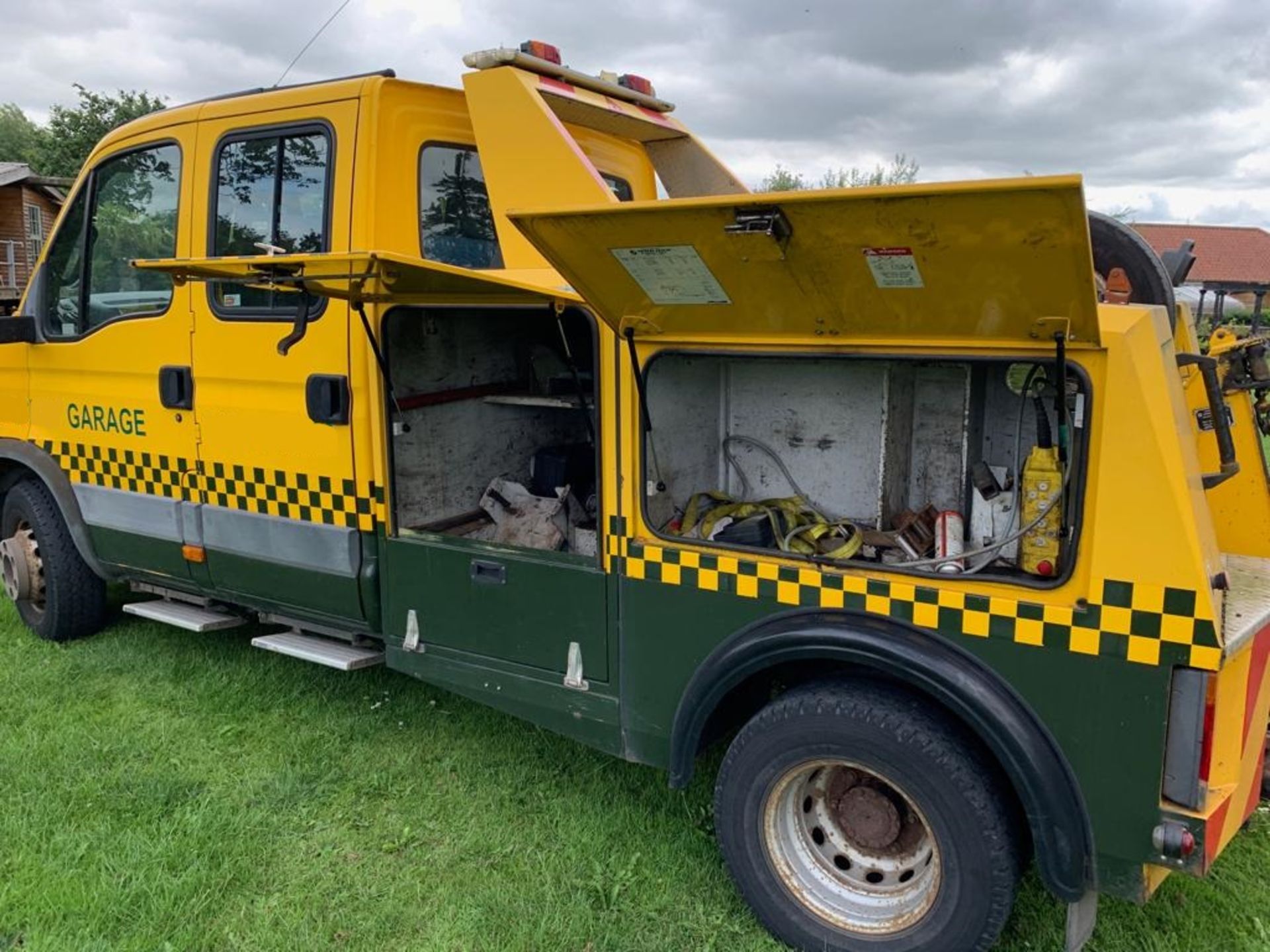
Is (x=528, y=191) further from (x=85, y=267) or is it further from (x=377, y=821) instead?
(x=85, y=267)

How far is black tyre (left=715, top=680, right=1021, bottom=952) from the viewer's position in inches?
91.4

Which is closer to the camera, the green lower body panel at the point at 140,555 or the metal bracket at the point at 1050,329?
the metal bracket at the point at 1050,329

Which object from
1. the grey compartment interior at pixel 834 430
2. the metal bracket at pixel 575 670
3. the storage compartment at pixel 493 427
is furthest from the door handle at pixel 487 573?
the grey compartment interior at pixel 834 430

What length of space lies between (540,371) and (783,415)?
136 cm

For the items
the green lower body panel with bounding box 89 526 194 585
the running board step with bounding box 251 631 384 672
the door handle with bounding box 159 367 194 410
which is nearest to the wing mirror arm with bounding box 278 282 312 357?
the door handle with bounding box 159 367 194 410

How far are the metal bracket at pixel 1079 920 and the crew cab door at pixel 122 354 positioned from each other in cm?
342

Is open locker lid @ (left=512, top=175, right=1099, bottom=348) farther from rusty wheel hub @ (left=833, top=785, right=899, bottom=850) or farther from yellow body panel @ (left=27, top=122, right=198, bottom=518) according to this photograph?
yellow body panel @ (left=27, top=122, right=198, bottom=518)

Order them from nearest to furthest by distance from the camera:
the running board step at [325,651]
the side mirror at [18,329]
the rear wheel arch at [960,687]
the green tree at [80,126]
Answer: the rear wheel arch at [960,687] < the running board step at [325,651] < the side mirror at [18,329] < the green tree at [80,126]

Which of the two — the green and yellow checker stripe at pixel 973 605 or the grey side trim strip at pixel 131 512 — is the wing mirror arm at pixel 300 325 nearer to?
the green and yellow checker stripe at pixel 973 605

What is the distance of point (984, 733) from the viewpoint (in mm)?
2256

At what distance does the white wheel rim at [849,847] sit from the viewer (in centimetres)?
256

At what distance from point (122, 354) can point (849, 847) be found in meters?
3.45

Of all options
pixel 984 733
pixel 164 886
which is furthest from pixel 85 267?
pixel 984 733

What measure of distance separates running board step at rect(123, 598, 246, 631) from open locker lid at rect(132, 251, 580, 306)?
1.62 metres
